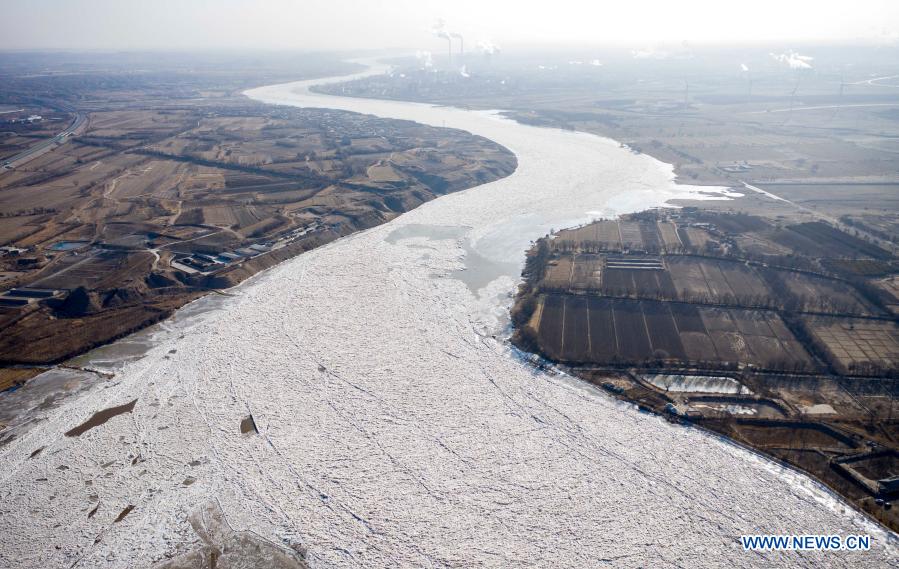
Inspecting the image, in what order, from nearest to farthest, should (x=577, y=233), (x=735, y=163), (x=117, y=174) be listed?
(x=577, y=233), (x=117, y=174), (x=735, y=163)

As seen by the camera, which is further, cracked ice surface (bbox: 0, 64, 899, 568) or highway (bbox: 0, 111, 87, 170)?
highway (bbox: 0, 111, 87, 170)

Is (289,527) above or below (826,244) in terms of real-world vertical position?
below

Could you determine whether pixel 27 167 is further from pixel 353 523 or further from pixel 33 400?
pixel 353 523

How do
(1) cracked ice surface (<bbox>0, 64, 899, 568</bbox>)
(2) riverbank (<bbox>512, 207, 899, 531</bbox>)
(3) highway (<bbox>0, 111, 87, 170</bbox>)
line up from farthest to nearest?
1. (3) highway (<bbox>0, 111, 87, 170</bbox>)
2. (2) riverbank (<bbox>512, 207, 899, 531</bbox>)
3. (1) cracked ice surface (<bbox>0, 64, 899, 568</bbox>)

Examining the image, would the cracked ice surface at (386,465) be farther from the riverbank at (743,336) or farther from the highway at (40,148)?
the highway at (40,148)

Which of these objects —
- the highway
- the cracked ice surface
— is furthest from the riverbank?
the highway

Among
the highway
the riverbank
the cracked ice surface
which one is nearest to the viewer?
the cracked ice surface

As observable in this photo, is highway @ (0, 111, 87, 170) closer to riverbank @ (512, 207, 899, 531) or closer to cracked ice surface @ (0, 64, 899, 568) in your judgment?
cracked ice surface @ (0, 64, 899, 568)

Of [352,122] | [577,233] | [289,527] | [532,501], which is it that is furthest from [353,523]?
[352,122]
